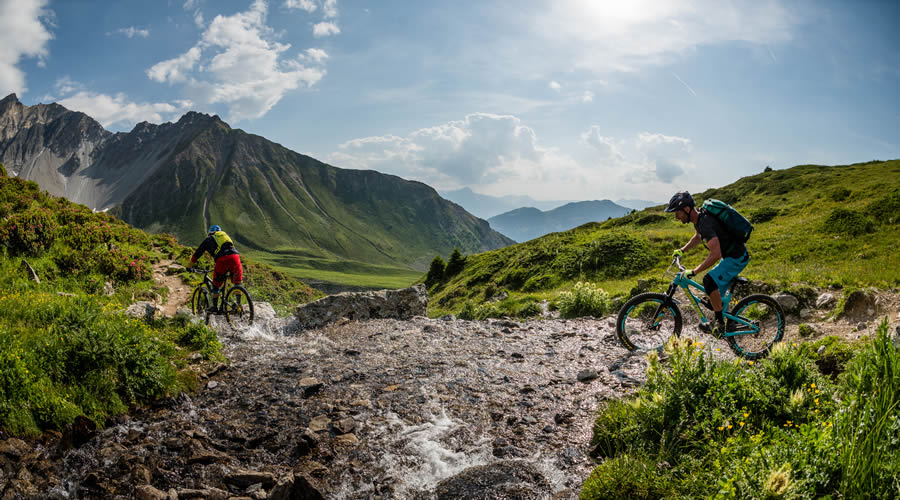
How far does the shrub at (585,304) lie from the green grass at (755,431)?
1082 cm

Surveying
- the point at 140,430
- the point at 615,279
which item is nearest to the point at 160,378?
the point at 140,430

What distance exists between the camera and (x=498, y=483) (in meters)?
5.70

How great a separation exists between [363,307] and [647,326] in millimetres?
11268

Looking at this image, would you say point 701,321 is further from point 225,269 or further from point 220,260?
point 220,260

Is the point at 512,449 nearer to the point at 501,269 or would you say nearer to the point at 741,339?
the point at 741,339

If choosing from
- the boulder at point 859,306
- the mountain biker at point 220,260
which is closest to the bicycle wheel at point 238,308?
the mountain biker at point 220,260

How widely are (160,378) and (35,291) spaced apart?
25.7 feet

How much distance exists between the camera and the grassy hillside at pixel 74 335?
7379mm

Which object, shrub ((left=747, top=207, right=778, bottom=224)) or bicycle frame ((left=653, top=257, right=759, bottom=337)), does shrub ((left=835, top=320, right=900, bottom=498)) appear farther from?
shrub ((left=747, top=207, right=778, bottom=224))

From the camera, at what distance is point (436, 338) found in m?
13.9

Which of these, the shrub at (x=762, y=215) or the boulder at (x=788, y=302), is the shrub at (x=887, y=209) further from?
the boulder at (x=788, y=302)

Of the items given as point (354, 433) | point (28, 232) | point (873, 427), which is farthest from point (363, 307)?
point (873, 427)

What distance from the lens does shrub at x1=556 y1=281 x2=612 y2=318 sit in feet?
56.4

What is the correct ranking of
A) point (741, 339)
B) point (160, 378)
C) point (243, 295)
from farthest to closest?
point (243, 295), point (741, 339), point (160, 378)
